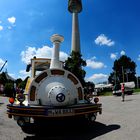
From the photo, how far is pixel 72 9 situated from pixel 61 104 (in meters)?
85.5

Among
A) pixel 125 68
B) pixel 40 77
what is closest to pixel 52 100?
pixel 40 77

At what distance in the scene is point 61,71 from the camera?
8.85 meters

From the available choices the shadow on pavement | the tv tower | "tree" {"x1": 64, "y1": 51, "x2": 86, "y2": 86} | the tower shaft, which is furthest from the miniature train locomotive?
the tower shaft

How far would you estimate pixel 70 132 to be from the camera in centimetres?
886

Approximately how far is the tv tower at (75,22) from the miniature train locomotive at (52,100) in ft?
241

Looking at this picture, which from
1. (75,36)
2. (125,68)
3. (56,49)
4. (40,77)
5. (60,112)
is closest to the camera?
(60,112)

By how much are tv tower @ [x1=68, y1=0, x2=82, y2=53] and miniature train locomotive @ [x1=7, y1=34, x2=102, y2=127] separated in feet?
241

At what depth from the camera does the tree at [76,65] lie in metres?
44.2

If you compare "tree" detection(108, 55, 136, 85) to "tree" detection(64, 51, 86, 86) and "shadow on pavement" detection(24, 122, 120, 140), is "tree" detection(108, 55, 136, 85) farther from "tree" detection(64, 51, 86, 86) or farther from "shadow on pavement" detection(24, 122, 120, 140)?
"shadow on pavement" detection(24, 122, 120, 140)

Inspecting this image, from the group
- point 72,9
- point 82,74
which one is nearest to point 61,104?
point 82,74

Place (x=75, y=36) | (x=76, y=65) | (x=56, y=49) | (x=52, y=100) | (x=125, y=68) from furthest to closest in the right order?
(x=125, y=68)
(x=75, y=36)
(x=76, y=65)
(x=56, y=49)
(x=52, y=100)

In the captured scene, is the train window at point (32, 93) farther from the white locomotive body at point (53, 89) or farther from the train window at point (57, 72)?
the train window at point (57, 72)

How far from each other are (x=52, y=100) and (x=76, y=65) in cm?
3773

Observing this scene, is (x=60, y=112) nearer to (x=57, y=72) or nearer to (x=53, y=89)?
(x=53, y=89)
